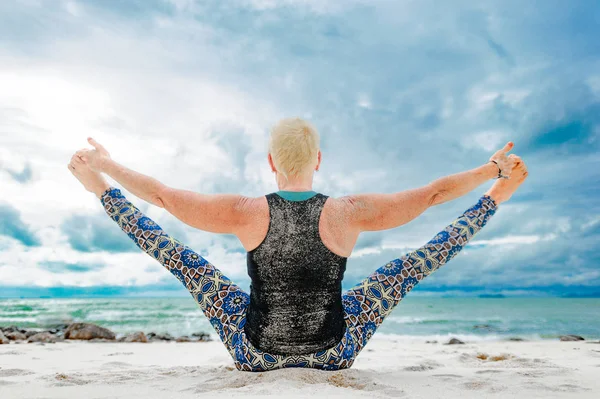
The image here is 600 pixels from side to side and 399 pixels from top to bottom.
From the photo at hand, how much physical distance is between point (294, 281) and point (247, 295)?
572mm

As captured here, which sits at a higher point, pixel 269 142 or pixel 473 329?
pixel 269 142

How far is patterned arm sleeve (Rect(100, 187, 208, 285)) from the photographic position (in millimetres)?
3283

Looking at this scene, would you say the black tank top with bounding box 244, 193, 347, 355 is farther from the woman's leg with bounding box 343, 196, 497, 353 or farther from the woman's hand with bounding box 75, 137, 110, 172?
the woman's hand with bounding box 75, 137, 110, 172

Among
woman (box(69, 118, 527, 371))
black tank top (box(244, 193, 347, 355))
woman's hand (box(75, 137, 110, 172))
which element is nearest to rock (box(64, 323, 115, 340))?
woman's hand (box(75, 137, 110, 172))

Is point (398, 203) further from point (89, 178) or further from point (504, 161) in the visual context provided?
point (89, 178)

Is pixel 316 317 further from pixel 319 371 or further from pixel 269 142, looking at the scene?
pixel 269 142

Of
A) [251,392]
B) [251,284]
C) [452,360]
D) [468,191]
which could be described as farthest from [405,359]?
[251,392]

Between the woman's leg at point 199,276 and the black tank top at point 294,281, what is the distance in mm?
254

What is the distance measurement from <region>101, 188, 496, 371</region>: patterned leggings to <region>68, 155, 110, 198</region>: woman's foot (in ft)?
0.80

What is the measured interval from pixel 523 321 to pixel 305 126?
15.1m

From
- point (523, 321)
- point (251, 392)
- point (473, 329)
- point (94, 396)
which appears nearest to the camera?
point (251, 392)

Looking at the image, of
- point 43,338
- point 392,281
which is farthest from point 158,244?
point 43,338

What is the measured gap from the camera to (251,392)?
2453mm

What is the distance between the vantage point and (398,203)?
9.99ft
